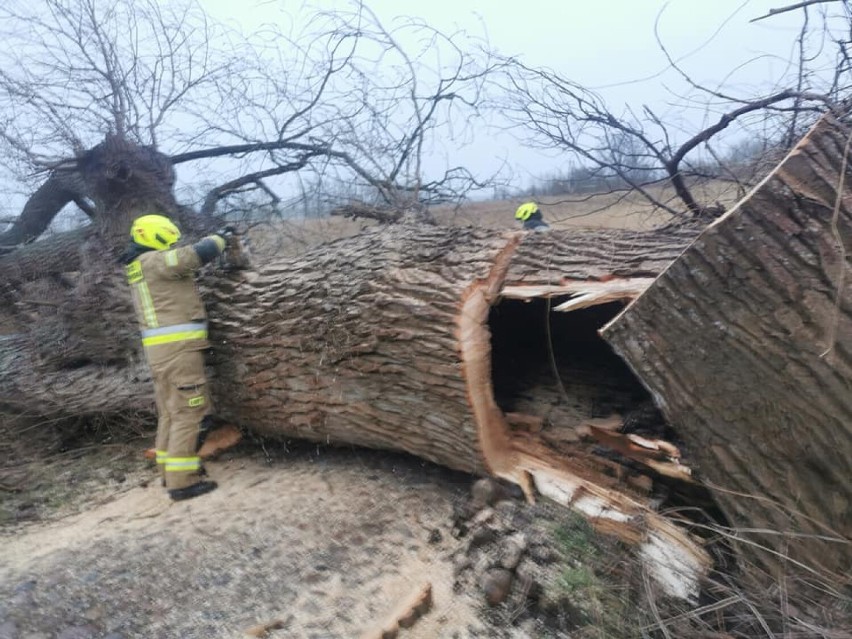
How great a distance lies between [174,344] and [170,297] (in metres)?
0.30

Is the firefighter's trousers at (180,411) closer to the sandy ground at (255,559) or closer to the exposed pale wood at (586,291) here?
the sandy ground at (255,559)

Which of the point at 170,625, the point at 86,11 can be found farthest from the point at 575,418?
the point at 86,11

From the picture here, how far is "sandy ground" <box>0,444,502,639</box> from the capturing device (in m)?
2.43

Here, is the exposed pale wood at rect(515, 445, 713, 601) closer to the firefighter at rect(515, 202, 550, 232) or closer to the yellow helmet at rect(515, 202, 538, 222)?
the firefighter at rect(515, 202, 550, 232)

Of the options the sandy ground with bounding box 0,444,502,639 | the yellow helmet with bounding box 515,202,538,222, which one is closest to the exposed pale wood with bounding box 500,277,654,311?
the sandy ground with bounding box 0,444,502,639

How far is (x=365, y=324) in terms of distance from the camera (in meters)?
3.28

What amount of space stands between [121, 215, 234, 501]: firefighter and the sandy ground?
0.25 metres

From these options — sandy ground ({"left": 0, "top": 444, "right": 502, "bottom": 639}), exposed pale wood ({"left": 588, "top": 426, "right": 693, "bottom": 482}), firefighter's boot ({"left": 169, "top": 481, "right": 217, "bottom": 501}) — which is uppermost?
exposed pale wood ({"left": 588, "top": 426, "right": 693, "bottom": 482})

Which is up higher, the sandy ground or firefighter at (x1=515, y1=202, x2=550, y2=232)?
firefighter at (x1=515, y1=202, x2=550, y2=232)

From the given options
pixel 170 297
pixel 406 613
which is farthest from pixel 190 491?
pixel 406 613

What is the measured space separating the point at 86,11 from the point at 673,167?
6797mm

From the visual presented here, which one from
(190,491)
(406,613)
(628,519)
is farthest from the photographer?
(190,491)

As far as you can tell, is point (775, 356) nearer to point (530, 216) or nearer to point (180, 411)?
point (180, 411)

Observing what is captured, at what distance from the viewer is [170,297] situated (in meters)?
3.87
